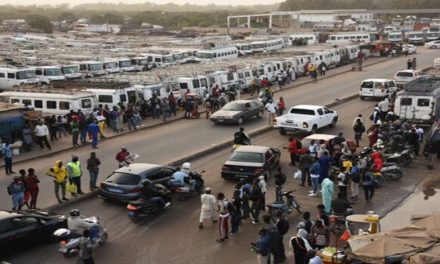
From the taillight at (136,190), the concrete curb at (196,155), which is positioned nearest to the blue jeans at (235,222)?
the taillight at (136,190)

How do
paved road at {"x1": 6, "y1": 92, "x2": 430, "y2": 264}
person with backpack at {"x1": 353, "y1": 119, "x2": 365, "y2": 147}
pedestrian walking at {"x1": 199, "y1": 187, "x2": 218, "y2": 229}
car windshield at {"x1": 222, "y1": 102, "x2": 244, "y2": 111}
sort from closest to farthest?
1. paved road at {"x1": 6, "y1": 92, "x2": 430, "y2": 264}
2. pedestrian walking at {"x1": 199, "y1": 187, "x2": 218, "y2": 229}
3. person with backpack at {"x1": 353, "y1": 119, "x2": 365, "y2": 147}
4. car windshield at {"x1": 222, "y1": 102, "x2": 244, "y2": 111}

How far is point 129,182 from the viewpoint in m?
17.9

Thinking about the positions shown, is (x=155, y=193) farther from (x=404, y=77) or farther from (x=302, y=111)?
(x=404, y=77)

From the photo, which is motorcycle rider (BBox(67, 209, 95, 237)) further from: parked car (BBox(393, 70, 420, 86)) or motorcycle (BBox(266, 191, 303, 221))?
parked car (BBox(393, 70, 420, 86))

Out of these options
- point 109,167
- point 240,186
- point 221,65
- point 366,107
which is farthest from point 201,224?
point 221,65

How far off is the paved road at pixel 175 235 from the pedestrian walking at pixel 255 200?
281mm

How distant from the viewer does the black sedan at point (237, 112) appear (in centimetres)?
3136

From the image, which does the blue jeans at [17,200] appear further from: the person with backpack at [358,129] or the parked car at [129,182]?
the person with backpack at [358,129]

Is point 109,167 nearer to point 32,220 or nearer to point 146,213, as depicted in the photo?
point 146,213

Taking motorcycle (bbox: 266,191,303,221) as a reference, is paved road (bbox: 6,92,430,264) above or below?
below

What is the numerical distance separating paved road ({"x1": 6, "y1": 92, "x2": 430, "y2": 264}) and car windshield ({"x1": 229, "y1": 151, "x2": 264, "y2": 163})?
Result: 882 millimetres

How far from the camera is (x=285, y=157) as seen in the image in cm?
2488

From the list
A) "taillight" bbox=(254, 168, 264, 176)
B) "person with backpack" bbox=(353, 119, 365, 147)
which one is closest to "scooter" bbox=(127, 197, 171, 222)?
"taillight" bbox=(254, 168, 264, 176)

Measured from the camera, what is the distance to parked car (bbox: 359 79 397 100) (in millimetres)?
38531
